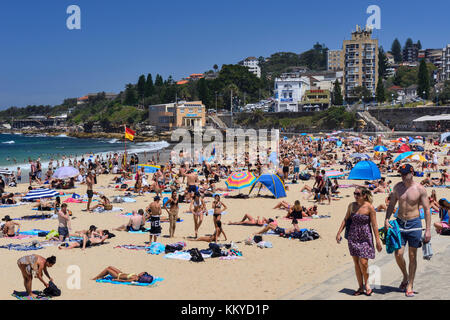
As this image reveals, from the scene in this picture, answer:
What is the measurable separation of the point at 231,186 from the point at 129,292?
9.13m

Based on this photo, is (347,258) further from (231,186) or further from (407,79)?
(407,79)

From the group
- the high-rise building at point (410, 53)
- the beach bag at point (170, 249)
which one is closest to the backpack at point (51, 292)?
the beach bag at point (170, 249)

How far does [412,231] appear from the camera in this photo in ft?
17.9

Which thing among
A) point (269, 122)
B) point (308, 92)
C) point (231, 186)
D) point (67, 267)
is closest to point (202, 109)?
point (269, 122)

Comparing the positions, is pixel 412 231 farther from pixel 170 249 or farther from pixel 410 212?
pixel 170 249

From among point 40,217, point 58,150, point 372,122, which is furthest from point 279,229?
point 58,150

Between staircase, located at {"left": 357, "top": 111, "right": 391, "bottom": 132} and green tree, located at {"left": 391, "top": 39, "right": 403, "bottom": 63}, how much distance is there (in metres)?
107

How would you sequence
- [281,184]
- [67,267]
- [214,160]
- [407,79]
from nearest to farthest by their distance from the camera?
[67,267], [281,184], [214,160], [407,79]

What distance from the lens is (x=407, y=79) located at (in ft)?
319

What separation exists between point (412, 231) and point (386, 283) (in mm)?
1089

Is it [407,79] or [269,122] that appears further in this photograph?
[407,79]

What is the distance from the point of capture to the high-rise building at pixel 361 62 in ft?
282

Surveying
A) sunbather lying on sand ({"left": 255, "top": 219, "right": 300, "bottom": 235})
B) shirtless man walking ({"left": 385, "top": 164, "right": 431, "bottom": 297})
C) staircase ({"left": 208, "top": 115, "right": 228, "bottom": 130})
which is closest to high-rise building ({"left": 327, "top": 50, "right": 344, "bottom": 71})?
staircase ({"left": 208, "top": 115, "right": 228, "bottom": 130})

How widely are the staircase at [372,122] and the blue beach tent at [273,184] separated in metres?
42.5
